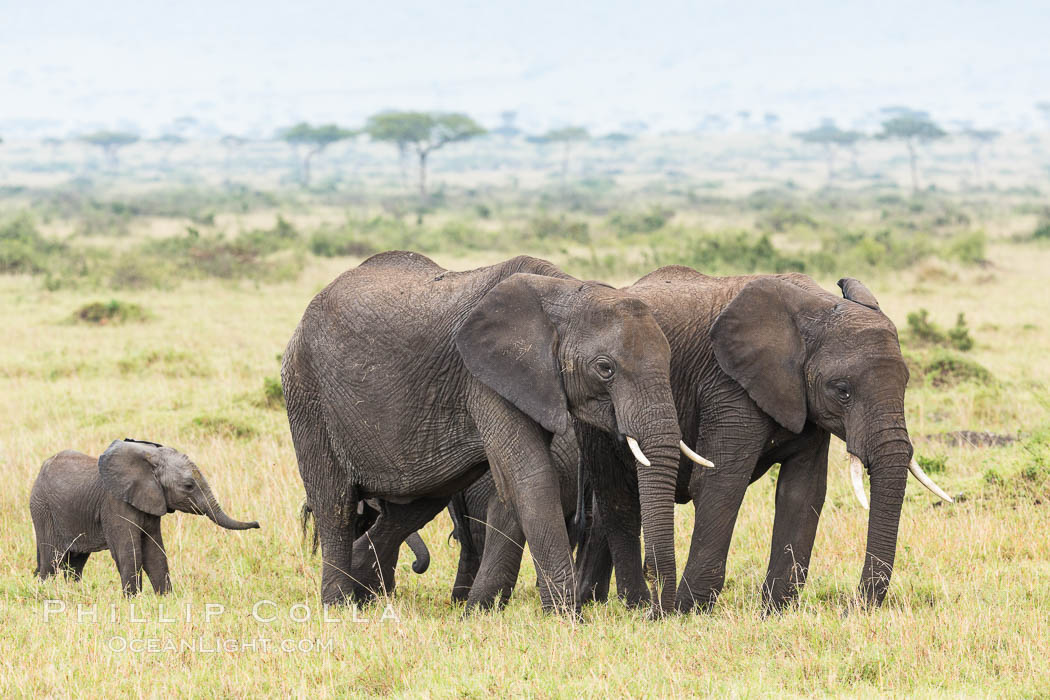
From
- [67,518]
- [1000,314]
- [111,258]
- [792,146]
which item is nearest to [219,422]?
[67,518]

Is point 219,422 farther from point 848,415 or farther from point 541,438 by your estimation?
point 848,415

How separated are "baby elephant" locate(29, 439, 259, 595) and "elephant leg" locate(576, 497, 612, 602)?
6.19ft

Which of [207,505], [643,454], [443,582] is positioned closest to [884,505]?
[643,454]

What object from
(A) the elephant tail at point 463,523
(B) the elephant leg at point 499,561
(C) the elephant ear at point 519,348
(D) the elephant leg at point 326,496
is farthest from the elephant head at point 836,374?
(D) the elephant leg at point 326,496

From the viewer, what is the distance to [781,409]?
6469mm

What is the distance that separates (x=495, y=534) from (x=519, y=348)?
3.66 feet

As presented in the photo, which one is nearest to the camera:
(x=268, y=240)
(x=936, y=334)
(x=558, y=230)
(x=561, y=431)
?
(x=561, y=431)

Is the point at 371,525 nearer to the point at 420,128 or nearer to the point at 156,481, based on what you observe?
the point at 156,481

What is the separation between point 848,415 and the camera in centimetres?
639

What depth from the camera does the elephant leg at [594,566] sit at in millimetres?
7562

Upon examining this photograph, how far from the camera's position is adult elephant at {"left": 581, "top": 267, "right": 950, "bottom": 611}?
6359 mm

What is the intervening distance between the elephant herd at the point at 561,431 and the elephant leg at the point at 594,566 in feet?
0.06

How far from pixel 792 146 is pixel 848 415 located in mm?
184458

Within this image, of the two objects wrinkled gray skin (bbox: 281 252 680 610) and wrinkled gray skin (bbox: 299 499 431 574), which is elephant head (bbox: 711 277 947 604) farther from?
wrinkled gray skin (bbox: 299 499 431 574)
